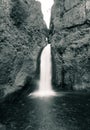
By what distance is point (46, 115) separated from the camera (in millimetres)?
13859

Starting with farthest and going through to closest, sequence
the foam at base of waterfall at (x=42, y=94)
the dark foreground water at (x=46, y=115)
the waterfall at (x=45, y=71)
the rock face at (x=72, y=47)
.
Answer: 1. the waterfall at (x=45, y=71)
2. the rock face at (x=72, y=47)
3. the foam at base of waterfall at (x=42, y=94)
4. the dark foreground water at (x=46, y=115)

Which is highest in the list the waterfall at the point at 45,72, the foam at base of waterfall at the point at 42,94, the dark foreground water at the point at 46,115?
the waterfall at the point at 45,72

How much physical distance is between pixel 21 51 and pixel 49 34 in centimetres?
1308

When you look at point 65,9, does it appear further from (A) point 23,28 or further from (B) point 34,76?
(B) point 34,76

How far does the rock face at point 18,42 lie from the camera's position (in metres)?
17.5

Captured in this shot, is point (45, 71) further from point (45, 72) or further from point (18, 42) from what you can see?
point (18, 42)

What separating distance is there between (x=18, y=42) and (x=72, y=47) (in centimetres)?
859

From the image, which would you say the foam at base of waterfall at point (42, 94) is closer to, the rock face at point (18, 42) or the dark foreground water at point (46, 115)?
Answer: the rock face at point (18, 42)

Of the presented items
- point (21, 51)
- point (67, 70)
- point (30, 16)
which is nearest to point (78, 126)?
point (21, 51)

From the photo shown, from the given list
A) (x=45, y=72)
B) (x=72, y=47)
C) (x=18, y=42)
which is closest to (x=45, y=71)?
(x=45, y=72)

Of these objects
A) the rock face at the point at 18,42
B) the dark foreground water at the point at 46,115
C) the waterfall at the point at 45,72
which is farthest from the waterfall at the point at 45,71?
the dark foreground water at the point at 46,115

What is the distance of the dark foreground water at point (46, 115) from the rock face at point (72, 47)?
21.2ft

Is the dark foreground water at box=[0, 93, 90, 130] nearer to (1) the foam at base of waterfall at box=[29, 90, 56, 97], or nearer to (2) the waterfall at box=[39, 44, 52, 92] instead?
(1) the foam at base of waterfall at box=[29, 90, 56, 97]

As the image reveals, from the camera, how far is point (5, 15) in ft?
60.6
